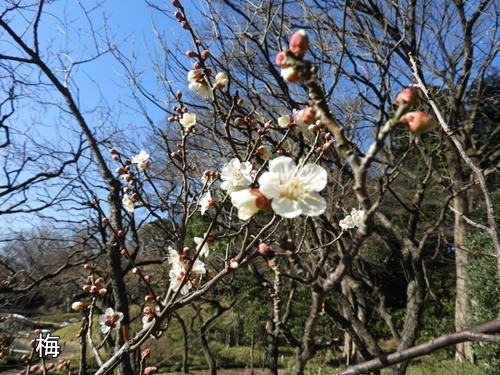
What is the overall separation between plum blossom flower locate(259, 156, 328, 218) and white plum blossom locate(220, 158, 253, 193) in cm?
48

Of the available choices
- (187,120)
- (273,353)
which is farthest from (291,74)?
(273,353)

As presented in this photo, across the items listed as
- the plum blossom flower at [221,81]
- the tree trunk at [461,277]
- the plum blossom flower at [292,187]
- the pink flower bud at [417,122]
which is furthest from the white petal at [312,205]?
the tree trunk at [461,277]

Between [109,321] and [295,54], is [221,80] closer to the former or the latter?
[295,54]

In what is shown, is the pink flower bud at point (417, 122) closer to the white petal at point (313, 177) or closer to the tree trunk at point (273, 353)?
the white petal at point (313, 177)

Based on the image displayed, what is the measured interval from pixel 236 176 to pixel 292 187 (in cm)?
57

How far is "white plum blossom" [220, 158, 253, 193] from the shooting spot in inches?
49.5

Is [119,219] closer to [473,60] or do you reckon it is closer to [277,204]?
[277,204]

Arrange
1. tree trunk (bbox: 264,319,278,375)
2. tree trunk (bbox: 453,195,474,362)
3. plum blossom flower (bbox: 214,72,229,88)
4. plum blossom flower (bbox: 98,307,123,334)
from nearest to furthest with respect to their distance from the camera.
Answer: plum blossom flower (bbox: 214,72,229,88) < plum blossom flower (bbox: 98,307,123,334) < tree trunk (bbox: 453,195,474,362) < tree trunk (bbox: 264,319,278,375)

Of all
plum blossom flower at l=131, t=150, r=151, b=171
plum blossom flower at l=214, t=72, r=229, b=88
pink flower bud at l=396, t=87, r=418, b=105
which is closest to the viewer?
pink flower bud at l=396, t=87, r=418, b=105

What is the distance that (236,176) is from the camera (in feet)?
4.25

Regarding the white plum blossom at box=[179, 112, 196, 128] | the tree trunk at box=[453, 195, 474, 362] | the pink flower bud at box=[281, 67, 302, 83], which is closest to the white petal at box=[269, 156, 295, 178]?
the pink flower bud at box=[281, 67, 302, 83]

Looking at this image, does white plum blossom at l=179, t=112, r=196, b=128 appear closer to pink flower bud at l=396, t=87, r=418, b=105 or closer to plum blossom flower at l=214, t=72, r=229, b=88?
plum blossom flower at l=214, t=72, r=229, b=88

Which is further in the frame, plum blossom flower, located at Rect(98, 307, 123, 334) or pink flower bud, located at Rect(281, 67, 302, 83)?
plum blossom flower, located at Rect(98, 307, 123, 334)

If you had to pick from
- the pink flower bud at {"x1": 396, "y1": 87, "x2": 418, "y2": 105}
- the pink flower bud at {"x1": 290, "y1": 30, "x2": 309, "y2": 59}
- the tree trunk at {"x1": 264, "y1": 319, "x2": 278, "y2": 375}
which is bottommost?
the tree trunk at {"x1": 264, "y1": 319, "x2": 278, "y2": 375}
